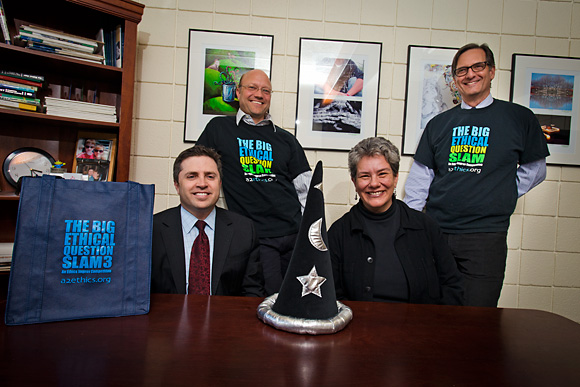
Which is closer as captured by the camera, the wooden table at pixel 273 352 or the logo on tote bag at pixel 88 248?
the wooden table at pixel 273 352

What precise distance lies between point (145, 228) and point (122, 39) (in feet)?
6.07

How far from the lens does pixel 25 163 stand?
7.72 ft

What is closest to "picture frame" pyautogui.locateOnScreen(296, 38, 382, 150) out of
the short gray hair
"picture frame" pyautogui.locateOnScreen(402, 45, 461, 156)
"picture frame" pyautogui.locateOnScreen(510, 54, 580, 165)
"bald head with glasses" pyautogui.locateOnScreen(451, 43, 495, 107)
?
"picture frame" pyautogui.locateOnScreen(402, 45, 461, 156)

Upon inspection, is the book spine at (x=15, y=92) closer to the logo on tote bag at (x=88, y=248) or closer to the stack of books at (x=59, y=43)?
the stack of books at (x=59, y=43)

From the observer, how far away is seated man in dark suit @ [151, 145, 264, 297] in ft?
4.65

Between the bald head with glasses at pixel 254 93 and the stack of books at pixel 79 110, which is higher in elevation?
the bald head with glasses at pixel 254 93

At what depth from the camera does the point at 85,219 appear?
0.87 m

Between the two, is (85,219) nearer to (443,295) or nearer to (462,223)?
(443,295)

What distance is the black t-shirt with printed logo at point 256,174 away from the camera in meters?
2.30

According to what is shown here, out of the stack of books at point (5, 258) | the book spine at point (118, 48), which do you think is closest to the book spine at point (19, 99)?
the book spine at point (118, 48)

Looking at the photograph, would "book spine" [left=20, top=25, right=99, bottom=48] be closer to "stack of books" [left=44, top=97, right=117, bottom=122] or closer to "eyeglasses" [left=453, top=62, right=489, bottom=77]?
"stack of books" [left=44, top=97, right=117, bottom=122]

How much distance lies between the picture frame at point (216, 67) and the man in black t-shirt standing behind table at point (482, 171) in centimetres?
137

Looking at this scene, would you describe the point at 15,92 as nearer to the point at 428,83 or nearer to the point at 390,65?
the point at 390,65

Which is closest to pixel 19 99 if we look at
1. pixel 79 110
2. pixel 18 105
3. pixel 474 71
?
pixel 18 105
